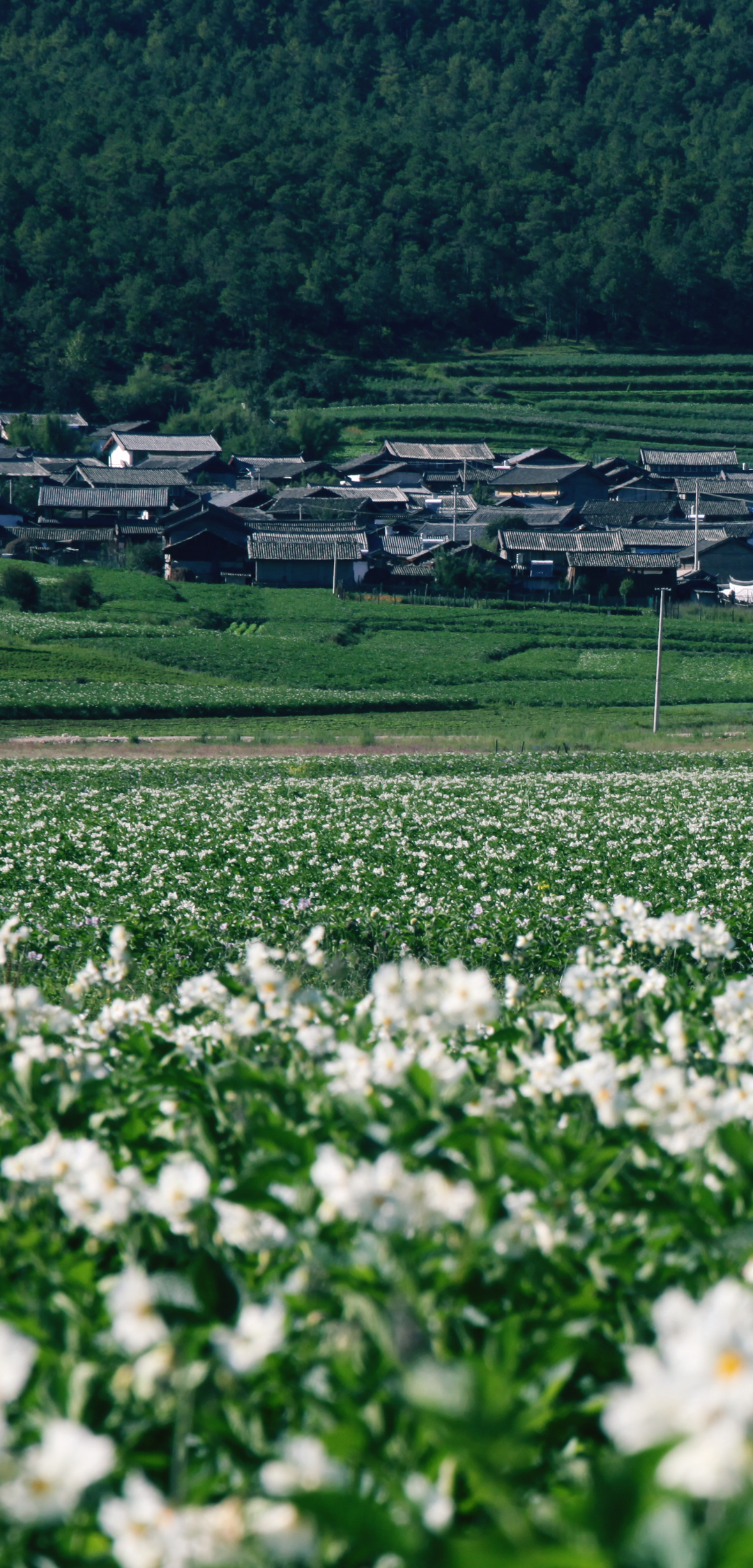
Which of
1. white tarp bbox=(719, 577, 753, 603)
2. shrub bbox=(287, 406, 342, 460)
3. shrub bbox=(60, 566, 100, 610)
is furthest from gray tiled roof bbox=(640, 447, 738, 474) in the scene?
shrub bbox=(60, 566, 100, 610)

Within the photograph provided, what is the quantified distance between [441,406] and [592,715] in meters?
104

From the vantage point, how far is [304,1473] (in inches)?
75.4

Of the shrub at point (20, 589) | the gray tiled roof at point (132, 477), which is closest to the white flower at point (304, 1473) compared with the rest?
the shrub at point (20, 589)

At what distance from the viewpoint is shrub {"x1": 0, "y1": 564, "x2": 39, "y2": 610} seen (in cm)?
7344

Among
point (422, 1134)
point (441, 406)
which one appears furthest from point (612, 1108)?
point (441, 406)

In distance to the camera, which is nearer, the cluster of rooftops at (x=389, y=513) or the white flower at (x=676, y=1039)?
the white flower at (x=676, y=1039)

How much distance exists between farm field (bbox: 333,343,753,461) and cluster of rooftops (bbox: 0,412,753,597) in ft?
25.1

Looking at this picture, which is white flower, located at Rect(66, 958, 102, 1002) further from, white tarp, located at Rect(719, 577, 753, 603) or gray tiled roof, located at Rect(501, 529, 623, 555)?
white tarp, located at Rect(719, 577, 753, 603)

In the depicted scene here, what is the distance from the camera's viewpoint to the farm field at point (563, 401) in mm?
146125

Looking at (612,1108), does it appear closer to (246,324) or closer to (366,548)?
(366,548)

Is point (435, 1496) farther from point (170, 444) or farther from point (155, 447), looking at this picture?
point (170, 444)

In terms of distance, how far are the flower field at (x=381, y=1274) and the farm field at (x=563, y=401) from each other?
143007mm

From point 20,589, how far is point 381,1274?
74.1m

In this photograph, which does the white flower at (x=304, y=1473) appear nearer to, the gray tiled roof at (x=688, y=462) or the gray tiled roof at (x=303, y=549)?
the gray tiled roof at (x=303, y=549)
